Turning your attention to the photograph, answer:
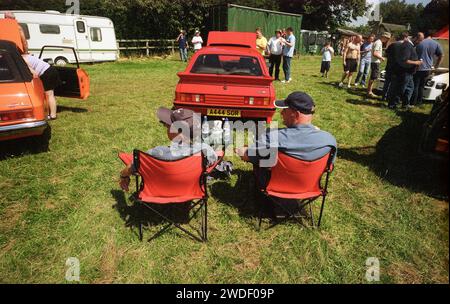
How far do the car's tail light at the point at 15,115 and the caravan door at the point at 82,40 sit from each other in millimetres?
14462

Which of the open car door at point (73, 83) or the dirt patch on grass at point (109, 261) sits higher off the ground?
the open car door at point (73, 83)

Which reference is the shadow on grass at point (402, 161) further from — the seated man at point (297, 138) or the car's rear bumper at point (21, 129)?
the car's rear bumper at point (21, 129)

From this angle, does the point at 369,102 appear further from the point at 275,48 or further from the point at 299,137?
the point at 299,137

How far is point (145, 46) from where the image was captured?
2205cm

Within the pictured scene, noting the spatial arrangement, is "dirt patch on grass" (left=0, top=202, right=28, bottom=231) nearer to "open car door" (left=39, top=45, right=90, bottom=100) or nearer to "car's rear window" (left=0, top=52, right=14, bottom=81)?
"car's rear window" (left=0, top=52, right=14, bottom=81)

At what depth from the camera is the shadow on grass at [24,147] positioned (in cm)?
521

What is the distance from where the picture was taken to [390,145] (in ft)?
19.5

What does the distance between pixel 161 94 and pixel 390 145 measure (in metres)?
6.95

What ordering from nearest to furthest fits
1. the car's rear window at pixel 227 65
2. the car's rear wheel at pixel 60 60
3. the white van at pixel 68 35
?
1. the car's rear window at pixel 227 65
2. the white van at pixel 68 35
3. the car's rear wheel at pixel 60 60

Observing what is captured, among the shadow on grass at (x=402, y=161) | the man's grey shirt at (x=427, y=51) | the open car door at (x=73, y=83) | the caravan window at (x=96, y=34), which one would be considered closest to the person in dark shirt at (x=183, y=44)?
the caravan window at (x=96, y=34)

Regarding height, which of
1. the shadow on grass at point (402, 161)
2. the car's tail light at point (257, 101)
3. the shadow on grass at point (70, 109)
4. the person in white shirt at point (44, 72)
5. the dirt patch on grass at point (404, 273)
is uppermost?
the person in white shirt at point (44, 72)

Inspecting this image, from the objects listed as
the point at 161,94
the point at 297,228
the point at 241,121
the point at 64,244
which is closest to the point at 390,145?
the point at 241,121

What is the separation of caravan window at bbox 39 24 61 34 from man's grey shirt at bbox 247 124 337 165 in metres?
17.2

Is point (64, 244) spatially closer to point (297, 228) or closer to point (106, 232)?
point (106, 232)
